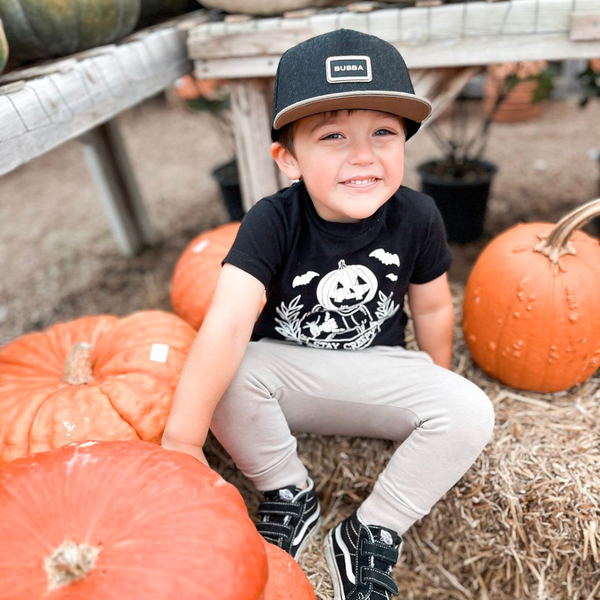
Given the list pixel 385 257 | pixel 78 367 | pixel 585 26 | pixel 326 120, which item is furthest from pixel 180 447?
pixel 585 26

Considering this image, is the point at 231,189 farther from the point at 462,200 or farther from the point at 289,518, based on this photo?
the point at 289,518

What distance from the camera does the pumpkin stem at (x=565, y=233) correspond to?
1.45 metres

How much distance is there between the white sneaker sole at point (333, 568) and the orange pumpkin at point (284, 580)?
0.16 metres

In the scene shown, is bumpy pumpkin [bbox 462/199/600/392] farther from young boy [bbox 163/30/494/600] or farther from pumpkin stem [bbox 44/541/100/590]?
pumpkin stem [bbox 44/541/100/590]

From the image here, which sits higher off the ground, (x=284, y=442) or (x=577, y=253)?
(x=577, y=253)

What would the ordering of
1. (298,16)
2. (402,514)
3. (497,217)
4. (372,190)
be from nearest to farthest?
(372,190), (402,514), (298,16), (497,217)

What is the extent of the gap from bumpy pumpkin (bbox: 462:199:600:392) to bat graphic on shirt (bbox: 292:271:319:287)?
0.56 meters

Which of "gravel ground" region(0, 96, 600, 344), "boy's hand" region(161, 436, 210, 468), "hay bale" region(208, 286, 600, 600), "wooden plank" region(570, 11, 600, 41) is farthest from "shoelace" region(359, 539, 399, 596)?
"gravel ground" region(0, 96, 600, 344)

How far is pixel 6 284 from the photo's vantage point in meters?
3.27

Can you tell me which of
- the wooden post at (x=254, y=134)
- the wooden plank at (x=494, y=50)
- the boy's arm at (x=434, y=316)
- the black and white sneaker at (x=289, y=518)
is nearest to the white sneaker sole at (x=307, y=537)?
the black and white sneaker at (x=289, y=518)

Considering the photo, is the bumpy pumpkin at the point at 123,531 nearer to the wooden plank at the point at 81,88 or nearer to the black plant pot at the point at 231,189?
the wooden plank at the point at 81,88

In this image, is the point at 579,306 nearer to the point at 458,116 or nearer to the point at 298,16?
the point at 298,16

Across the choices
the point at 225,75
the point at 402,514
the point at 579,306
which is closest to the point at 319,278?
the point at 402,514

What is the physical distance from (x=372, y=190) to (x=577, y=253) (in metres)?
0.70
